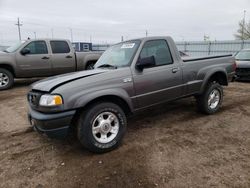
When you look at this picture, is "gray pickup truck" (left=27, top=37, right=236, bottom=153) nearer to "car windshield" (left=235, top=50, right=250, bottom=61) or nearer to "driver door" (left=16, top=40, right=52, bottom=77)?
"driver door" (left=16, top=40, right=52, bottom=77)

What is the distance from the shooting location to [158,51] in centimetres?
420

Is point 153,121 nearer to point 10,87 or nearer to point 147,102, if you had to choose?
point 147,102

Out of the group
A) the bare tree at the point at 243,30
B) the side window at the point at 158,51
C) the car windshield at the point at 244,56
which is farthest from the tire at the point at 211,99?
the bare tree at the point at 243,30

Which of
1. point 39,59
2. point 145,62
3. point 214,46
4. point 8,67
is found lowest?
point 8,67

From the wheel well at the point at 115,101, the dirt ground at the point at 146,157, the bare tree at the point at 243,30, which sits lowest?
the dirt ground at the point at 146,157

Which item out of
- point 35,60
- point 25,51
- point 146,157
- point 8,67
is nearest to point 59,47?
point 35,60

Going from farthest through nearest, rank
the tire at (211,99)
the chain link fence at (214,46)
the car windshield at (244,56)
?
the chain link fence at (214,46), the car windshield at (244,56), the tire at (211,99)

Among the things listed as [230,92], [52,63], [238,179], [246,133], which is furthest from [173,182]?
[52,63]

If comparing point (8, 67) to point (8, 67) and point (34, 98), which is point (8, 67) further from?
point (34, 98)

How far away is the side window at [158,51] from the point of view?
158 inches

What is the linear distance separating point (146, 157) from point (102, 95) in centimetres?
114

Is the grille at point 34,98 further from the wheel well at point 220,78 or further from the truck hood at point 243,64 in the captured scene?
the truck hood at point 243,64

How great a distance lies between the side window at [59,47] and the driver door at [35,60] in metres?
0.31

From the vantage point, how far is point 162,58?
166 inches
